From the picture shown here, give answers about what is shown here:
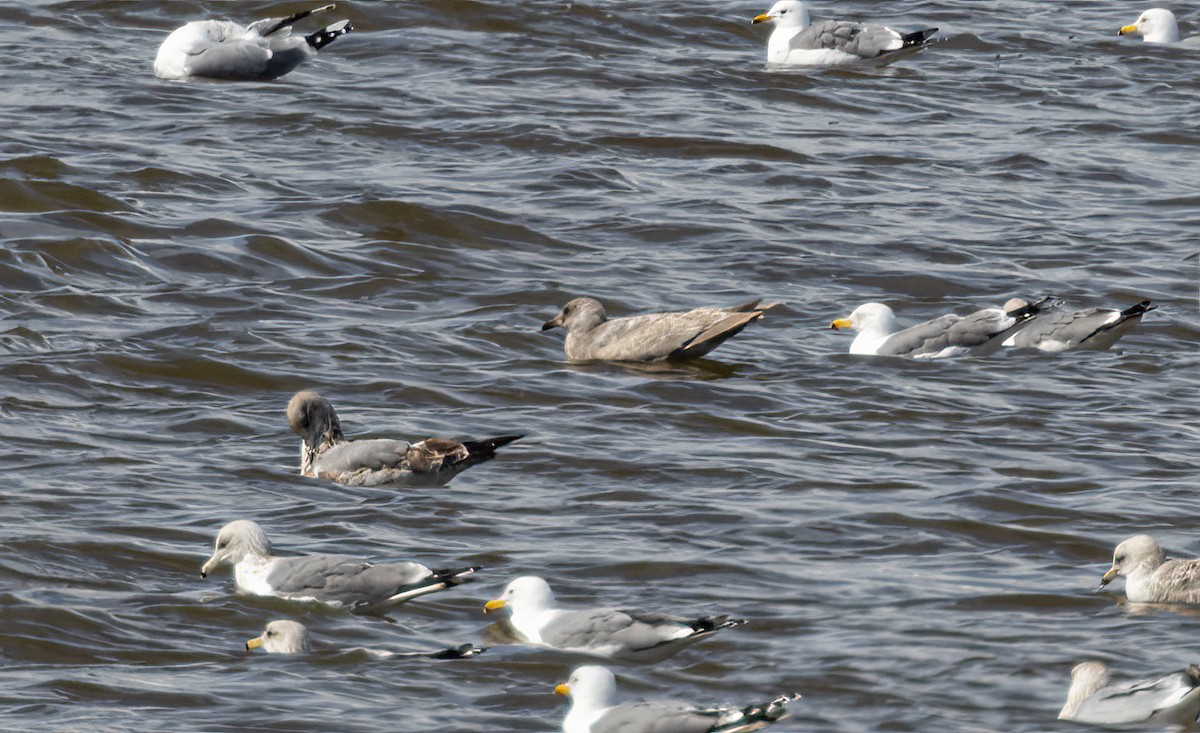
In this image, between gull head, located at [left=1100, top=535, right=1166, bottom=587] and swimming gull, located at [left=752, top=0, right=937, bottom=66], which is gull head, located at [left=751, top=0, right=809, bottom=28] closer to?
swimming gull, located at [left=752, top=0, right=937, bottom=66]

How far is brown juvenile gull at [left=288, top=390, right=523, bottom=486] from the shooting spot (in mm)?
11219

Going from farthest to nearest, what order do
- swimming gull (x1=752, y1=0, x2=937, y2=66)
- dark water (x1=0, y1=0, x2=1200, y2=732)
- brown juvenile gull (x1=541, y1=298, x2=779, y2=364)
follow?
swimming gull (x1=752, y1=0, x2=937, y2=66) < brown juvenile gull (x1=541, y1=298, x2=779, y2=364) < dark water (x1=0, y1=0, x2=1200, y2=732)

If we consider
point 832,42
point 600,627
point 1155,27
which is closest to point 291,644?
point 600,627

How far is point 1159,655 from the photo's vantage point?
29.8 feet

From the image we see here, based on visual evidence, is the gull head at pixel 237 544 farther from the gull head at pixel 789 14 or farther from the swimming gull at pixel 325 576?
the gull head at pixel 789 14

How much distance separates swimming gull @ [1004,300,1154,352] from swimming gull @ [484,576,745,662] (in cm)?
579

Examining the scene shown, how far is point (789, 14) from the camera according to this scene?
23.0 meters

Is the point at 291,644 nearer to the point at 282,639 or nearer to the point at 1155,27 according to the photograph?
the point at 282,639

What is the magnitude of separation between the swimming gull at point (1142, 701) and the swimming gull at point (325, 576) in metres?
2.73

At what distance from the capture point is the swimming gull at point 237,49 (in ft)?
67.6

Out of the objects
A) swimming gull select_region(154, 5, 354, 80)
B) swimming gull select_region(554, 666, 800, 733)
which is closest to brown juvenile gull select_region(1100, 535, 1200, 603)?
swimming gull select_region(554, 666, 800, 733)

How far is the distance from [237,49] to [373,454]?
10638mm

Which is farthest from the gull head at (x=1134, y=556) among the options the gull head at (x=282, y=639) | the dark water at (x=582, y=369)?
the gull head at (x=282, y=639)

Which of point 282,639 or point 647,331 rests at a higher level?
point 282,639
